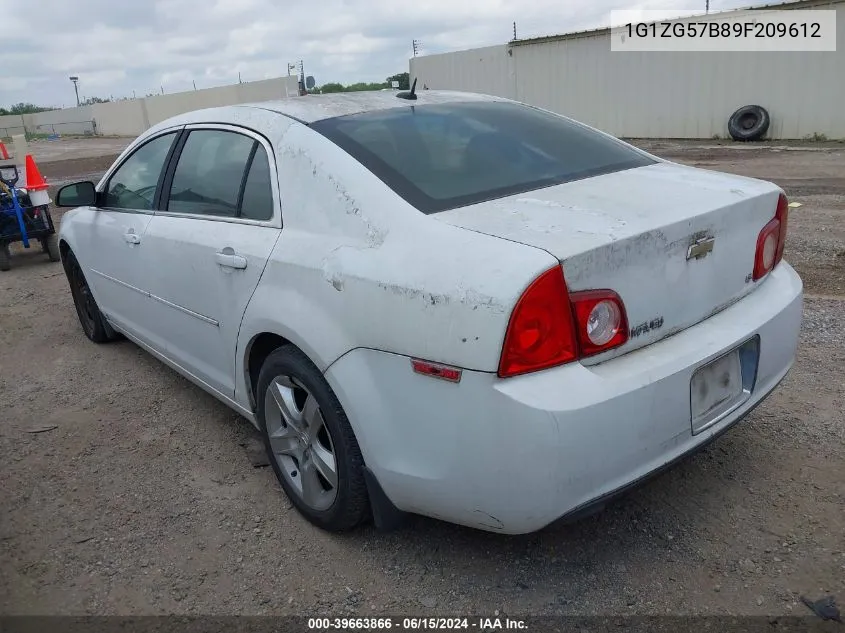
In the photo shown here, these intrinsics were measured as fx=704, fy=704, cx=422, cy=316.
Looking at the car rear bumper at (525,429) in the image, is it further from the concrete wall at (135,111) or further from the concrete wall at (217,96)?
the concrete wall at (217,96)

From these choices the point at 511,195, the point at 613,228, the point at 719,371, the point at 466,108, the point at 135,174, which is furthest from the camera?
the point at 135,174

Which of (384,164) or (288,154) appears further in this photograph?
(288,154)

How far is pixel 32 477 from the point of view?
3.36m

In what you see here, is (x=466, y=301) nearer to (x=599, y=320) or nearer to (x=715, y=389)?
(x=599, y=320)

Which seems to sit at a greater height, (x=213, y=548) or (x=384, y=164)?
(x=384, y=164)

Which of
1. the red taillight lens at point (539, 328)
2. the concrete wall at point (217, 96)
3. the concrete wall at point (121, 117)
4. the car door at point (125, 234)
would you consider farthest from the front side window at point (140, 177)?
the concrete wall at point (121, 117)

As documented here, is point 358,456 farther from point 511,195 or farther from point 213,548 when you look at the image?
point 511,195

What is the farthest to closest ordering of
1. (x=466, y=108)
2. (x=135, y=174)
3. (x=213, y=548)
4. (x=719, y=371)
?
(x=135, y=174)
(x=466, y=108)
(x=213, y=548)
(x=719, y=371)

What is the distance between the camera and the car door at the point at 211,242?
2840 millimetres

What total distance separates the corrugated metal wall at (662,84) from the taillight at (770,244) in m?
15.1

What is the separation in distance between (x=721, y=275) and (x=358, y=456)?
4.53 ft

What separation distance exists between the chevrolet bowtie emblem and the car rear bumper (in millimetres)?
230

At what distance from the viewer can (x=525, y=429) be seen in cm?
191

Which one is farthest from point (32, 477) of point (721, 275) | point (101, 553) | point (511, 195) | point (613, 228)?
point (721, 275)
